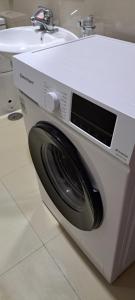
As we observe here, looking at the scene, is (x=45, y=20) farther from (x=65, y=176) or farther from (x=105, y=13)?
(x=65, y=176)

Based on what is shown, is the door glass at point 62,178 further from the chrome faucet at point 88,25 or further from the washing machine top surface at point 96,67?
the chrome faucet at point 88,25

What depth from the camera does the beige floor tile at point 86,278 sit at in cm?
106

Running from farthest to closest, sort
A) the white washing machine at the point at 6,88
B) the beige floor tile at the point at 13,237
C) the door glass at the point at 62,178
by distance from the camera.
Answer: the white washing machine at the point at 6,88, the beige floor tile at the point at 13,237, the door glass at the point at 62,178

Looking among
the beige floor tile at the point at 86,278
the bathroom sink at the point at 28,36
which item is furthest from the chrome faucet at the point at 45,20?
the beige floor tile at the point at 86,278

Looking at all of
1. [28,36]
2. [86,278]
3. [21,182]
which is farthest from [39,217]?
[28,36]

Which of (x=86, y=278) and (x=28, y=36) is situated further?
(x=28, y=36)

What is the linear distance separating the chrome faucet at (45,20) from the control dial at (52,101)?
100 cm

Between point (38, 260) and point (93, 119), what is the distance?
908mm

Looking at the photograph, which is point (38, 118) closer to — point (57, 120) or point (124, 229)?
point (57, 120)

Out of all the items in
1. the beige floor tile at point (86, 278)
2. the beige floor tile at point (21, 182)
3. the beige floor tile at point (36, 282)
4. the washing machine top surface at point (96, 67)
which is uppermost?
the washing machine top surface at point (96, 67)

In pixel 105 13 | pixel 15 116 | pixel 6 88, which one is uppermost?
pixel 105 13

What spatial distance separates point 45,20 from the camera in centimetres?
152

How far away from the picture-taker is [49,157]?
1042 mm

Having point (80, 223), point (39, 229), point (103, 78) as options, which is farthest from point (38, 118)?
point (39, 229)
